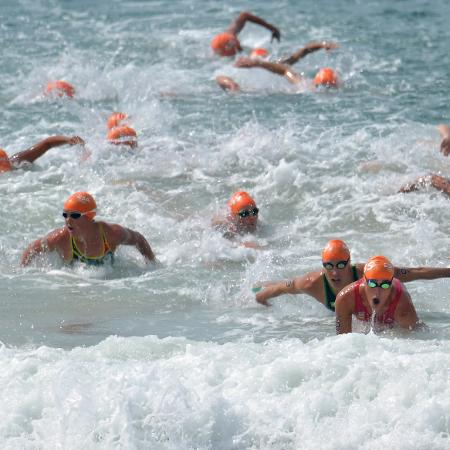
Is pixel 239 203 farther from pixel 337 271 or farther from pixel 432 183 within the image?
pixel 337 271

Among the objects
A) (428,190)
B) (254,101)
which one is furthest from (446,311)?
(254,101)

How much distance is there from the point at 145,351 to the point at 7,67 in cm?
1280

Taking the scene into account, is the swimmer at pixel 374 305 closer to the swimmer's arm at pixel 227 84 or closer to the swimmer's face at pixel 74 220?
the swimmer's face at pixel 74 220

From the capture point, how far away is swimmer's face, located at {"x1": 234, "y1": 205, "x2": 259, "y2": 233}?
13.2 m

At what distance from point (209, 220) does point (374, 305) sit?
171 inches

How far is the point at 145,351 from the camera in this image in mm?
10031

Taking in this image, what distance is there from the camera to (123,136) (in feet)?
54.3

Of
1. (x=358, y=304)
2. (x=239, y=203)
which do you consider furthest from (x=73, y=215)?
(x=358, y=304)

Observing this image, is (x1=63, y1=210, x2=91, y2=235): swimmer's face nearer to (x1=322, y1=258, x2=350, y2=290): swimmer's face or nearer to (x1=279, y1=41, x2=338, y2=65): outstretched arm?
(x1=322, y1=258, x2=350, y2=290): swimmer's face

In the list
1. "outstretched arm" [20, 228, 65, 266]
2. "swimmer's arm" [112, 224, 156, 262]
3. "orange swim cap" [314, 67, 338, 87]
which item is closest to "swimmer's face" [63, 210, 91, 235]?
"outstretched arm" [20, 228, 65, 266]

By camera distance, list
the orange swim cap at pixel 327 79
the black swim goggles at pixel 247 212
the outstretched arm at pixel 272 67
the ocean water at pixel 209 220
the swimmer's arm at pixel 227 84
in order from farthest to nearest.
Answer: the swimmer's arm at pixel 227 84 < the orange swim cap at pixel 327 79 < the outstretched arm at pixel 272 67 < the black swim goggles at pixel 247 212 < the ocean water at pixel 209 220

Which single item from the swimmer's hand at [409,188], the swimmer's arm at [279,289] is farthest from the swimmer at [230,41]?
the swimmer's arm at [279,289]

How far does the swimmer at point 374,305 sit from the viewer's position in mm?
9984

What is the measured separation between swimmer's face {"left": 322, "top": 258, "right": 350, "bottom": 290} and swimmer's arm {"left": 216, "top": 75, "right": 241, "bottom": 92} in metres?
9.38
